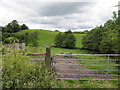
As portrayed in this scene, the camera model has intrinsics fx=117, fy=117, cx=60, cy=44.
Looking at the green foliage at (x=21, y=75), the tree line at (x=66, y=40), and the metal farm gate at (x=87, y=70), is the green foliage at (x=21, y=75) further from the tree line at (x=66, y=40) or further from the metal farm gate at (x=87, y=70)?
the tree line at (x=66, y=40)

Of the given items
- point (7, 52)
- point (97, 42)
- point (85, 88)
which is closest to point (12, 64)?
point (7, 52)

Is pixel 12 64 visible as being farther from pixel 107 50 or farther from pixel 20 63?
pixel 107 50

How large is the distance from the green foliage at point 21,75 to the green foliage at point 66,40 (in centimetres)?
1733

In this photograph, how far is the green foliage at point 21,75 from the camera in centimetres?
374

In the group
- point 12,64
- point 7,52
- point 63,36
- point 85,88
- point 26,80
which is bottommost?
point 85,88

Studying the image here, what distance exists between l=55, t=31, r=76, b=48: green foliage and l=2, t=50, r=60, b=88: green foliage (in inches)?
682

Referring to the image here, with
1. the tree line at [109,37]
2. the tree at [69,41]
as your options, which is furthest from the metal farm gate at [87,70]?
the tree at [69,41]

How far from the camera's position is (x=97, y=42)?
14750 millimetres

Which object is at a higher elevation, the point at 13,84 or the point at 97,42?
the point at 97,42

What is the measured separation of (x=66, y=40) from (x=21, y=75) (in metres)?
17.9

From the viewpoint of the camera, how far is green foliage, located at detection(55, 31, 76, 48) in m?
21.5

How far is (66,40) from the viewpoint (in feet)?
70.9

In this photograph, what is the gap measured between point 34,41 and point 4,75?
52.4 feet

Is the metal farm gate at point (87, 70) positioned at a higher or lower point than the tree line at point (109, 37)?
lower
